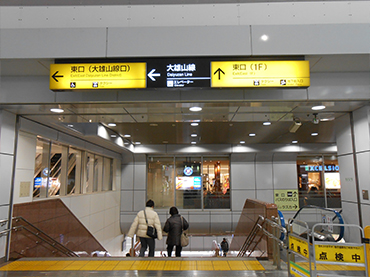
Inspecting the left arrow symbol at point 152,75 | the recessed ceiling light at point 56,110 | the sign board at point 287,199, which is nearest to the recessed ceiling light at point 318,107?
the left arrow symbol at point 152,75

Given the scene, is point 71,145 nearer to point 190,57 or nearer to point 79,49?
point 79,49

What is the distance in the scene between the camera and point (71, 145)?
8.87 metres

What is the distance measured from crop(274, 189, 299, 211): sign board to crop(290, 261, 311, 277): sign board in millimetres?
10291

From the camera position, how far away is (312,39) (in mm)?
4184

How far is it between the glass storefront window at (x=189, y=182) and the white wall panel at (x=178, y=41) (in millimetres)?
11091

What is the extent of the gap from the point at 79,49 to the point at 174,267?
4.01 m

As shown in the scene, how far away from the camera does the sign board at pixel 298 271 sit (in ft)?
12.4

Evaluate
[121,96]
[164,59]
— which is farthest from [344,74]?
[121,96]

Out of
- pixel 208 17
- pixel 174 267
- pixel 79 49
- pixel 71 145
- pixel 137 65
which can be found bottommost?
pixel 174 267

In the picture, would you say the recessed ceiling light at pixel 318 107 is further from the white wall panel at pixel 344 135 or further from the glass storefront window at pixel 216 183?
the glass storefront window at pixel 216 183

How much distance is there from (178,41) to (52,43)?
1.93m

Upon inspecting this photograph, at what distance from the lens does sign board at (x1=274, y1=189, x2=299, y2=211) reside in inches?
558

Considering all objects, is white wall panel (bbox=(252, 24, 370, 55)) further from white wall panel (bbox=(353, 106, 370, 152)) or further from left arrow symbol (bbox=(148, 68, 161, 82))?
white wall panel (bbox=(353, 106, 370, 152))

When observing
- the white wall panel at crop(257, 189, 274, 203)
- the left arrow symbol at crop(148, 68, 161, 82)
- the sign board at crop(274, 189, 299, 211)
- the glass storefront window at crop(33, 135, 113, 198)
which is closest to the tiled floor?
the glass storefront window at crop(33, 135, 113, 198)
